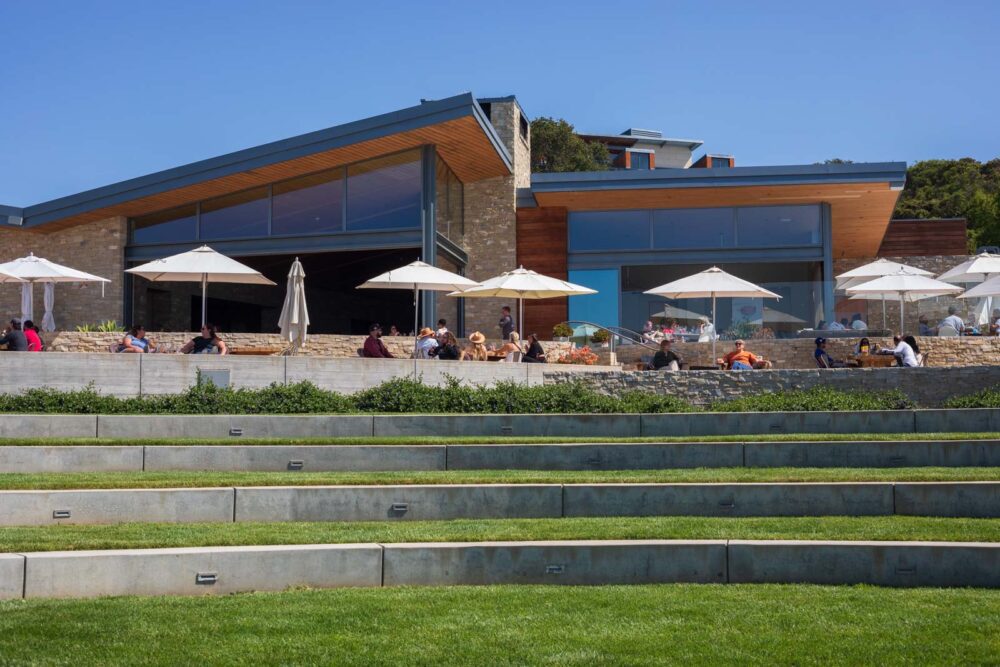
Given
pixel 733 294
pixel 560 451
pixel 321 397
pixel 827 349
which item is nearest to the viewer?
pixel 560 451

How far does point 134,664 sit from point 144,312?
2139cm

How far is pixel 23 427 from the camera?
11.5 meters

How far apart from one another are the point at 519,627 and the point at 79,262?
22.5m

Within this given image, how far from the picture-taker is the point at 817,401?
14469mm

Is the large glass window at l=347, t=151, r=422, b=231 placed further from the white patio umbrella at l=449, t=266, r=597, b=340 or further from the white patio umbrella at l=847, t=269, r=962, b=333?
the white patio umbrella at l=847, t=269, r=962, b=333

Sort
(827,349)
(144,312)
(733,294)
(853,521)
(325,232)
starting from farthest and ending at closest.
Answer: (144,312)
(325,232)
(827,349)
(733,294)
(853,521)

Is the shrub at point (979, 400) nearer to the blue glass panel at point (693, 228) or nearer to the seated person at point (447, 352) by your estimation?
the seated person at point (447, 352)

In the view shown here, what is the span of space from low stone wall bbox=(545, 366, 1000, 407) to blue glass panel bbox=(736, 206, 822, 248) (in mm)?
10929

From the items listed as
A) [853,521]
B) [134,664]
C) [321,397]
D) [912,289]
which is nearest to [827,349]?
[912,289]

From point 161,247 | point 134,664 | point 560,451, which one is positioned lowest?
point 134,664

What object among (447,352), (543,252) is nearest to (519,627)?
(447,352)

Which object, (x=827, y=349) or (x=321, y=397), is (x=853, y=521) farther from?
(x=827, y=349)

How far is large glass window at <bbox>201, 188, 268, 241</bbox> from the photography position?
978 inches

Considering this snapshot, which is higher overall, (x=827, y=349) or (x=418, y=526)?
(x=827, y=349)
